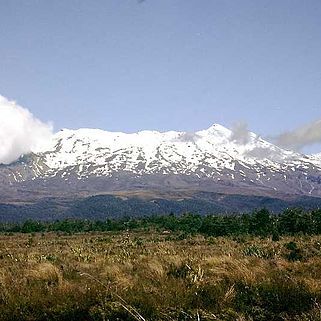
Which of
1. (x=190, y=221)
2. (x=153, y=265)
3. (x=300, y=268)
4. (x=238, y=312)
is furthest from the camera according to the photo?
(x=190, y=221)

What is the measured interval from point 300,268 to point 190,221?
88.2m

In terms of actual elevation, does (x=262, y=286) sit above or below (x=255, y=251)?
above

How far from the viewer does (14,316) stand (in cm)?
793

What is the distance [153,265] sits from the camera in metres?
11.2

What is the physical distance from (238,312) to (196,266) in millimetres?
3150

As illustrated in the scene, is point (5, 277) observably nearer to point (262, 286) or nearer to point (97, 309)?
point (97, 309)

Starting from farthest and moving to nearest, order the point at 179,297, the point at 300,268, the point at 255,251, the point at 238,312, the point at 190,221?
the point at 190,221 < the point at 255,251 < the point at 300,268 < the point at 179,297 < the point at 238,312

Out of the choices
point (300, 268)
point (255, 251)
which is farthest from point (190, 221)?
point (300, 268)

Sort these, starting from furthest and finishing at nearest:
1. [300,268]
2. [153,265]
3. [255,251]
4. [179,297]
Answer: [255,251] < [153,265] < [300,268] < [179,297]

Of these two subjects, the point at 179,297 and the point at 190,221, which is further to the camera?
the point at 190,221

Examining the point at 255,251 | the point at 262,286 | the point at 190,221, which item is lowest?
the point at 190,221

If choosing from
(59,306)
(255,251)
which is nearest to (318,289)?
(59,306)

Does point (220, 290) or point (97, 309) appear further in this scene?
point (220, 290)

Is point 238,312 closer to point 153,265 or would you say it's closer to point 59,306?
point 59,306
